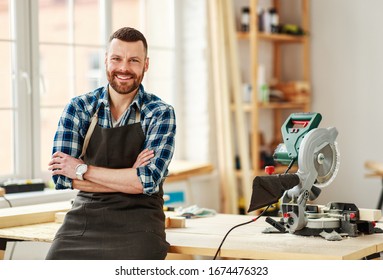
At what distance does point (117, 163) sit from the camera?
292 cm

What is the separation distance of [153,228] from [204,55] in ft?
9.32

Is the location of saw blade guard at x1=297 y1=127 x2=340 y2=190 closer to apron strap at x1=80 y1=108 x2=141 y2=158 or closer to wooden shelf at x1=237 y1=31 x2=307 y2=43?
apron strap at x1=80 y1=108 x2=141 y2=158

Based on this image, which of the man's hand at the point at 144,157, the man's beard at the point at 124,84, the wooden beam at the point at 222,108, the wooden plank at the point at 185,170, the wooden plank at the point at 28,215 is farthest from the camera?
the wooden beam at the point at 222,108

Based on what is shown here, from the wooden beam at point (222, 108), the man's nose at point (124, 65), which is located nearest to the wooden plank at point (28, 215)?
the man's nose at point (124, 65)

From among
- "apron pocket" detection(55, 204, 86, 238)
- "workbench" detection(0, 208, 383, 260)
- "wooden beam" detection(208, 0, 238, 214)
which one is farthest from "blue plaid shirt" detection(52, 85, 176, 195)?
"wooden beam" detection(208, 0, 238, 214)

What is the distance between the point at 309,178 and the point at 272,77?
12.4 feet

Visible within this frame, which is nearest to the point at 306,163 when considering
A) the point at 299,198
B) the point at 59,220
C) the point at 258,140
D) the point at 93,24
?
the point at 299,198

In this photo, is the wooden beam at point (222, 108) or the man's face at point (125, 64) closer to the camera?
the man's face at point (125, 64)

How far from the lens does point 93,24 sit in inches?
194

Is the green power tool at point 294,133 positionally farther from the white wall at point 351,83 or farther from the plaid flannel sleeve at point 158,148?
the white wall at point 351,83

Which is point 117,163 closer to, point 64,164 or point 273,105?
point 64,164

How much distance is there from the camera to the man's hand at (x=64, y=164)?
9.52 ft

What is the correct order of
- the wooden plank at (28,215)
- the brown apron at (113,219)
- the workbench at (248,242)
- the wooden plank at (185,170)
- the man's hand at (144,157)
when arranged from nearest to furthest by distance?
the workbench at (248,242), the brown apron at (113,219), the man's hand at (144,157), the wooden plank at (28,215), the wooden plank at (185,170)

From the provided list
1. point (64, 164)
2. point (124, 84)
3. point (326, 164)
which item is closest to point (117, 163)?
point (64, 164)
